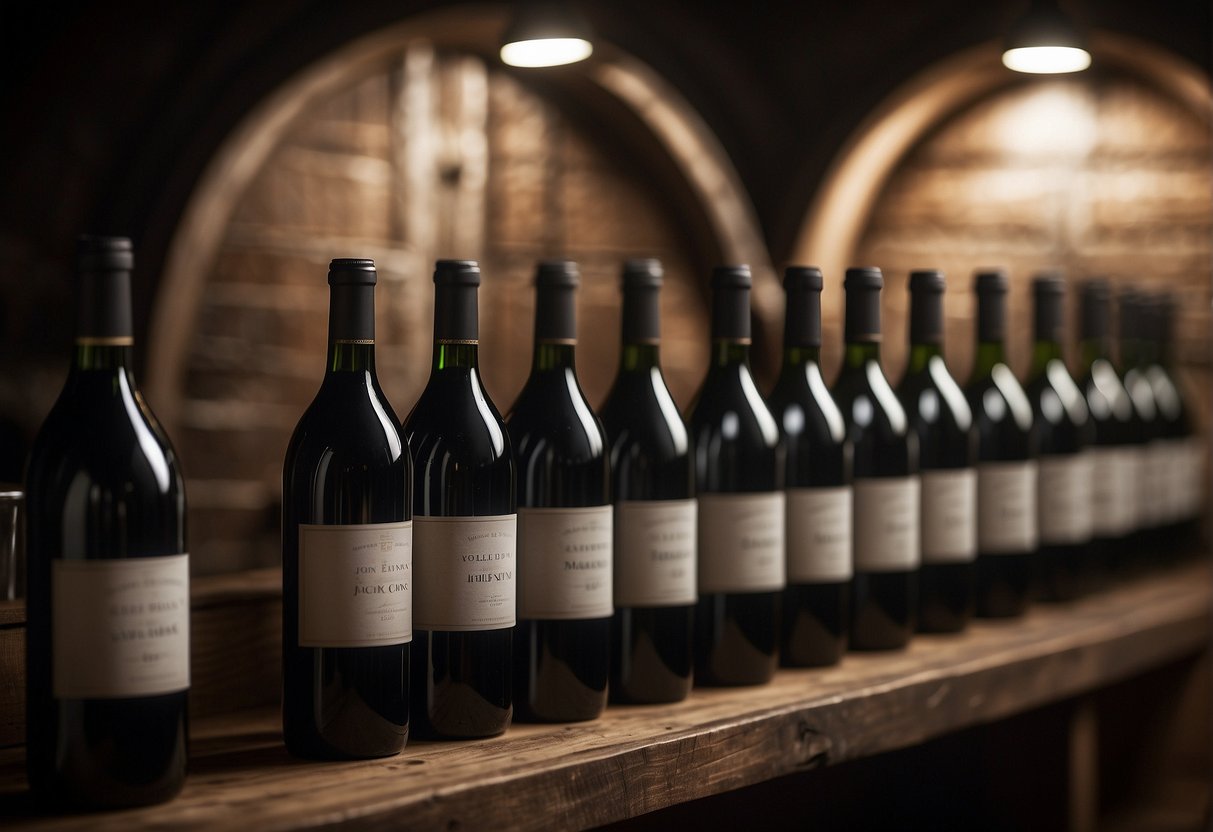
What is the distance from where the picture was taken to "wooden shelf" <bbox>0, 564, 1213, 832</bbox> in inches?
35.3

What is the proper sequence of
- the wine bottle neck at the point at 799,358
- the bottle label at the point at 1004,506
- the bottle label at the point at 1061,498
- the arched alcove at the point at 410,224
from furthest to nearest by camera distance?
the arched alcove at the point at 410,224 < the bottle label at the point at 1061,498 < the bottle label at the point at 1004,506 < the wine bottle neck at the point at 799,358

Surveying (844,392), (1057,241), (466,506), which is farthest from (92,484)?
(1057,241)

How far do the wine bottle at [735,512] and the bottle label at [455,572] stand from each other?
1.01 ft

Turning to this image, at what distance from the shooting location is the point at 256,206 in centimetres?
248

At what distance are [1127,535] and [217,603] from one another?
150 cm

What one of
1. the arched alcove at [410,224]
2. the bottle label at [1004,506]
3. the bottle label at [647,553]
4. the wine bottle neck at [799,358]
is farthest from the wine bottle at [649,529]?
the arched alcove at [410,224]

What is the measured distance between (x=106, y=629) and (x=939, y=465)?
1023 mm

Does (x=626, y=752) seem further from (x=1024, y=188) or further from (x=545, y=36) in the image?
(x=1024, y=188)

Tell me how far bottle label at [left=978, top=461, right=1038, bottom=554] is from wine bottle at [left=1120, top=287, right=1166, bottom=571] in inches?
19.9

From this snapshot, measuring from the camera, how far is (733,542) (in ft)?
4.27

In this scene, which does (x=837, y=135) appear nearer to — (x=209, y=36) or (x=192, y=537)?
(x=209, y=36)

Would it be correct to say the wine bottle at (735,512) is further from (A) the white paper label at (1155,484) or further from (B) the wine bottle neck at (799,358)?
(A) the white paper label at (1155,484)

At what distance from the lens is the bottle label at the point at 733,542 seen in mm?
1301

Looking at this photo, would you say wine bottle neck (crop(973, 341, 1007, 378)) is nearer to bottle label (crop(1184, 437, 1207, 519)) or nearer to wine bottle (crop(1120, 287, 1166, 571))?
wine bottle (crop(1120, 287, 1166, 571))
